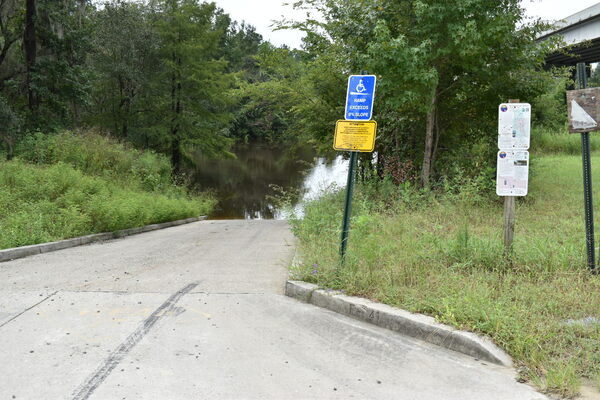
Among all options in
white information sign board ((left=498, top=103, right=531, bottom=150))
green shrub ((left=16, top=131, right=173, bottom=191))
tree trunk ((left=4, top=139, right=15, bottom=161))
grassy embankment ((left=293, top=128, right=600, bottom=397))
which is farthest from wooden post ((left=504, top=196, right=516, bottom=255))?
tree trunk ((left=4, top=139, right=15, bottom=161))

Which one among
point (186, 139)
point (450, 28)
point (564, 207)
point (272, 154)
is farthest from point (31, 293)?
point (272, 154)

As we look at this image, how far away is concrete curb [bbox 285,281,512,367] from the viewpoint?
3.82 meters

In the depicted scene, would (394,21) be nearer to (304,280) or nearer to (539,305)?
(304,280)

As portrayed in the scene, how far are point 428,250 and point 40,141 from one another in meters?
15.4

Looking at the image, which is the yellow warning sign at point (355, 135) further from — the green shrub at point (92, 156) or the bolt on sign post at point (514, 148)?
the green shrub at point (92, 156)

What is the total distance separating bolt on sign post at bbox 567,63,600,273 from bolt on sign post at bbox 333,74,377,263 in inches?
82.1

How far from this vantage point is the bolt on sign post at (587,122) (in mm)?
4965

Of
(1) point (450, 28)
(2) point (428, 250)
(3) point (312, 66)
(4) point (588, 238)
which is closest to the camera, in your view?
(4) point (588, 238)

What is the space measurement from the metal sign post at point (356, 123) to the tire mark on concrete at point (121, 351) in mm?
2009

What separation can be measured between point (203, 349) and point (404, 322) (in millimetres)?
1783

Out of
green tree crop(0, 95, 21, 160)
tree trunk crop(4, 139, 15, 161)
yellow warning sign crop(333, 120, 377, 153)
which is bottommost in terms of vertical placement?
yellow warning sign crop(333, 120, 377, 153)

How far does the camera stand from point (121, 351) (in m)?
3.88

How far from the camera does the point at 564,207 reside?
388 inches

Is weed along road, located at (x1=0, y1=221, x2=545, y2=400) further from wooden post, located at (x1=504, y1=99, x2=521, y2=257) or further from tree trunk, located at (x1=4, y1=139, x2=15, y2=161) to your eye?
tree trunk, located at (x1=4, y1=139, x2=15, y2=161)
